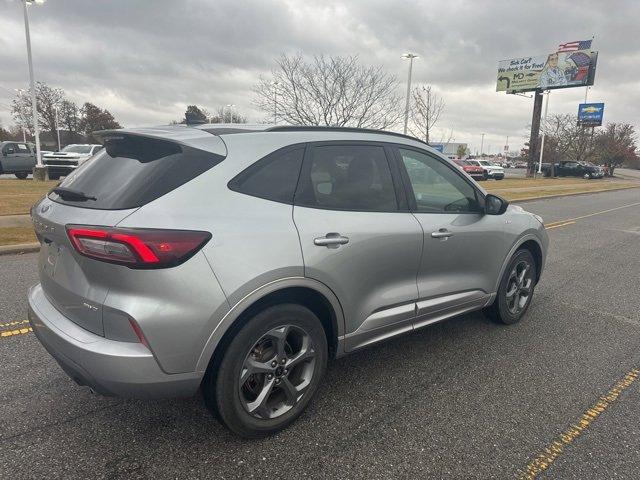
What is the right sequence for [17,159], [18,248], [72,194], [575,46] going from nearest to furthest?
[72,194] → [18,248] → [17,159] → [575,46]

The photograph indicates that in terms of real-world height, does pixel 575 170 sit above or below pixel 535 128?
below

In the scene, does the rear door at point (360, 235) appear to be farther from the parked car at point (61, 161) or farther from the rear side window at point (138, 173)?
the parked car at point (61, 161)

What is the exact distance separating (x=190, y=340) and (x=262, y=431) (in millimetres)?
762

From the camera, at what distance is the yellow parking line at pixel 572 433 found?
7.61ft

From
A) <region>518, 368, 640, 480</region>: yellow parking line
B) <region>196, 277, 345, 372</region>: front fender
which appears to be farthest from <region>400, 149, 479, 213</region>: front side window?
<region>518, 368, 640, 480</region>: yellow parking line

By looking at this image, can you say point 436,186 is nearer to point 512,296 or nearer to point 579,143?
point 512,296

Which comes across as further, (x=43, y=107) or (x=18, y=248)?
(x=43, y=107)

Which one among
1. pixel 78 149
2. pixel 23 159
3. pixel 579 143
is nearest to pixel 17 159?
pixel 23 159

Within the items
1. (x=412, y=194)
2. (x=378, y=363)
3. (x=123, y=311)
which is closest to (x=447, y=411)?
(x=378, y=363)

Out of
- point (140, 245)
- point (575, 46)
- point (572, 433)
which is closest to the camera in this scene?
point (140, 245)

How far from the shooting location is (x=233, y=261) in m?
2.15

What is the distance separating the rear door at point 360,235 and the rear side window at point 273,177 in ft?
0.19

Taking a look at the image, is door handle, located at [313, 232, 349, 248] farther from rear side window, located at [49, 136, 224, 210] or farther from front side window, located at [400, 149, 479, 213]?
front side window, located at [400, 149, 479, 213]

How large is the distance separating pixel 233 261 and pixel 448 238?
1801 mm
